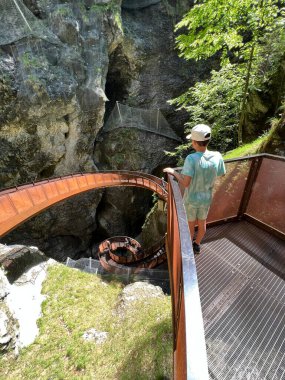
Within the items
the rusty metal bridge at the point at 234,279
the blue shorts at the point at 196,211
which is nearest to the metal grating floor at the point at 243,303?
the rusty metal bridge at the point at 234,279

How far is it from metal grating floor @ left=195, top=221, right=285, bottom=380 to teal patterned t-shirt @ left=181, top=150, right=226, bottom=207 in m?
0.99

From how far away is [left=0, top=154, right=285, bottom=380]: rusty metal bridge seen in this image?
3.98 ft

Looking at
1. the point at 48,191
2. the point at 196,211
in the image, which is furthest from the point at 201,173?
the point at 48,191

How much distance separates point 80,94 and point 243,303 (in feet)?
44.0

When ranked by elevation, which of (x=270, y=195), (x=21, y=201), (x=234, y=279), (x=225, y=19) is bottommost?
(x=21, y=201)

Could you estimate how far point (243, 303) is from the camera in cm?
256

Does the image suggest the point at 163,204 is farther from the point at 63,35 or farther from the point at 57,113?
the point at 63,35

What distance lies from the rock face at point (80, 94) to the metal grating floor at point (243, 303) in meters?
11.8

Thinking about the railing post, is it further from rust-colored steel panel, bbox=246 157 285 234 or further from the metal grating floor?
the metal grating floor

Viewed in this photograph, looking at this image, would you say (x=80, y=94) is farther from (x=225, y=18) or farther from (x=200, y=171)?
(x=200, y=171)


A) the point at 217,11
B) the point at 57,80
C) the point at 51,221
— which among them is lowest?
the point at 51,221

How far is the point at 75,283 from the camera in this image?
635 centimetres

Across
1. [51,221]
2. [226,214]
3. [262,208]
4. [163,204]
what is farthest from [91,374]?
[51,221]

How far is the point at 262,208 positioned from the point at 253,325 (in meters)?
2.11
